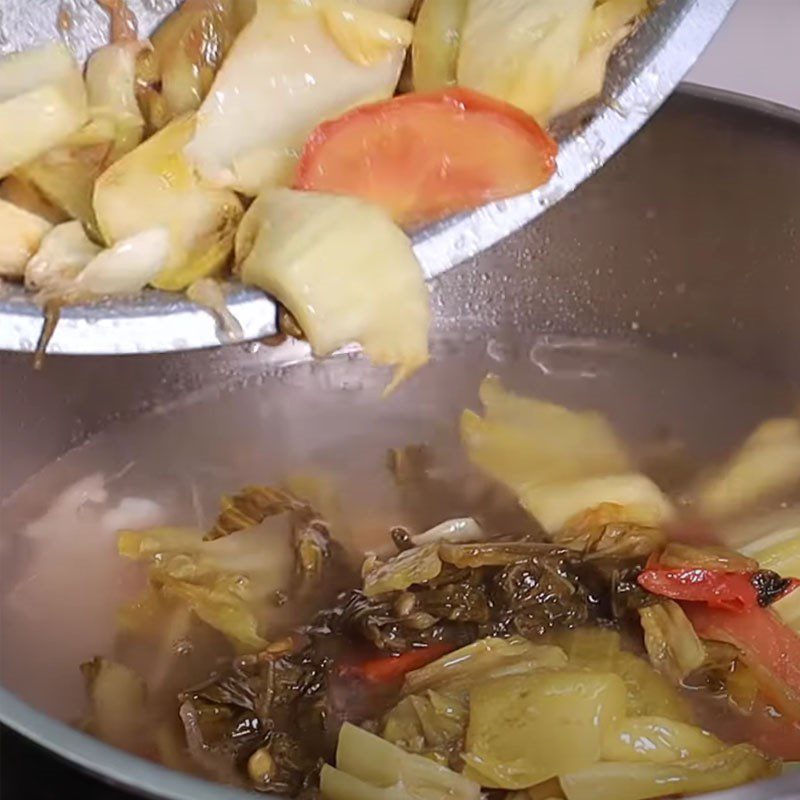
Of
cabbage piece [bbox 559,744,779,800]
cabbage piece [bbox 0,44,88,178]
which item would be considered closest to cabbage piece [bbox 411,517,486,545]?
cabbage piece [bbox 559,744,779,800]

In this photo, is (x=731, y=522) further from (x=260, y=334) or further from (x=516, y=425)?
(x=260, y=334)

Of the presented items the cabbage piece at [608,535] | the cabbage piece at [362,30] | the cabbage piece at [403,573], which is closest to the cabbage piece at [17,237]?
the cabbage piece at [362,30]

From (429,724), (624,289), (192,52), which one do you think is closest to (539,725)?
(429,724)

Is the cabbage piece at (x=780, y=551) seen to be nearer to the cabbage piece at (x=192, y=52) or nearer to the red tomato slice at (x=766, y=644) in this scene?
the red tomato slice at (x=766, y=644)

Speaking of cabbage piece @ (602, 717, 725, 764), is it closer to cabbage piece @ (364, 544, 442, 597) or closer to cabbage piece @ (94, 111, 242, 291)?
cabbage piece @ (364, 544, 442, 597)

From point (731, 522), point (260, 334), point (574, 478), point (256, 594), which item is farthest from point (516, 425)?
point (260, 334)

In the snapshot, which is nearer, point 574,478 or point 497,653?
point 497,653

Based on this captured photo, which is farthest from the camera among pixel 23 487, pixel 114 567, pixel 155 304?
pixel 23 487
